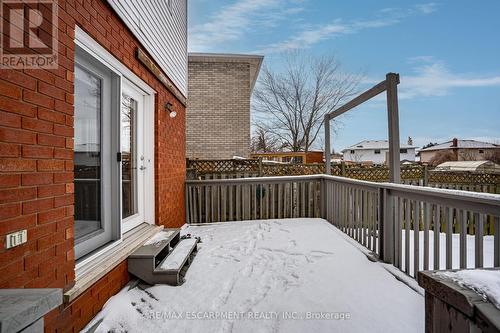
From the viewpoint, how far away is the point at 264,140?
19.6 m

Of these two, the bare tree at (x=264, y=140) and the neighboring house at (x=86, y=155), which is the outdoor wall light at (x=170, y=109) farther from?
the bare tree at (x=264, y=140)

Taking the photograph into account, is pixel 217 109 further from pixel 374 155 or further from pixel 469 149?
pixel 469 149

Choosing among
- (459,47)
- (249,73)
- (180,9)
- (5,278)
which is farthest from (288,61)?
(5,278)

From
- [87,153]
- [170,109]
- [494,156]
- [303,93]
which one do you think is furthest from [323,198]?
[494,156]

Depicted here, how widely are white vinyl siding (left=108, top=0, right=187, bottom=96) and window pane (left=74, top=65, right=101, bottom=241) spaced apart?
80 cm

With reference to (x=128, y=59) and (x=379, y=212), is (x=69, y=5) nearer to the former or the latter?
(x=128, y=59)

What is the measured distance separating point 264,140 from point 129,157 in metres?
16.6

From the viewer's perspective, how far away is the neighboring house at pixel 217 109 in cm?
1020

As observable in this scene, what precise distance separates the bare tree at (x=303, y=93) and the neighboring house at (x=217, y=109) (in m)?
6.60

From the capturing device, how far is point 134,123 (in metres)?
3.44

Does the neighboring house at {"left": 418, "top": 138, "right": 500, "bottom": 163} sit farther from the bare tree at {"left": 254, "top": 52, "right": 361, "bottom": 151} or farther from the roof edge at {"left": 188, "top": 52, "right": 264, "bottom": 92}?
the roof edge at {"left": 188, "top": 52, "right": 264, "bottom": 92}

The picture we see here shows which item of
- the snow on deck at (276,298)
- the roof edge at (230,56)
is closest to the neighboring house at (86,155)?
the snow on deck at (276,298)

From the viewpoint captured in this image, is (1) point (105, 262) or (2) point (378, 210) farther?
(2) point (378, 210)

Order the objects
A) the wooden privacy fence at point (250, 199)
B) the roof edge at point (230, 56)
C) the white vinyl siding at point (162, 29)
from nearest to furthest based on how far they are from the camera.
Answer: the white vinyl siding at point (162, 29) → the wooden privacy fence at point (250, 199) → the roof edge at point (230, 56)
